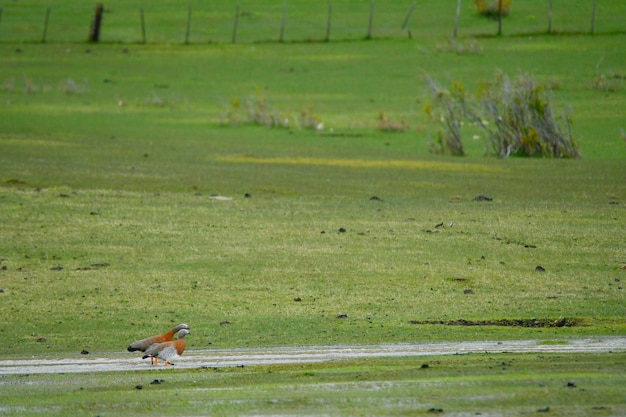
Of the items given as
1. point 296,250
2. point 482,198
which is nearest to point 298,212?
point 296,250

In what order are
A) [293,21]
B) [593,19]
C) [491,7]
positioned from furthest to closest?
1. [293,21]
2. [491,7]
3. [593,19]

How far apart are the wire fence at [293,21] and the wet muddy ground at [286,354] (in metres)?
38.5

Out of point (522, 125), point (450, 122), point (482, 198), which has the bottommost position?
point (482, 198)

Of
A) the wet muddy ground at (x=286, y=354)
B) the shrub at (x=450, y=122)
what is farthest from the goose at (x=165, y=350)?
the shrub at (x=450, y=122)

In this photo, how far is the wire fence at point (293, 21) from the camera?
49875 mm

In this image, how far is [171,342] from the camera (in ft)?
30.8

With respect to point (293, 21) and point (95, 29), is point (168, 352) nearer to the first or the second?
point (95, 29)

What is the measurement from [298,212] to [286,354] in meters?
9.08

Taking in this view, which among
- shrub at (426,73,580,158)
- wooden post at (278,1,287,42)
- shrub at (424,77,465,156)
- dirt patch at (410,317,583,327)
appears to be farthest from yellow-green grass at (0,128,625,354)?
wooden post at (278,1,287,42)

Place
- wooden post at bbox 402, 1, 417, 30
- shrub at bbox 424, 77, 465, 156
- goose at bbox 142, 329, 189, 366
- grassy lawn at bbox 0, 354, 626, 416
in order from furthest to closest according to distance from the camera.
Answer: wooden post at bbox 402, 1, 417, 30, shrub at bbox 424, 77, 465, 156, goose at bbox 142, 329, 189, 366, grassy lawn at bbox 0, 354, 626, 416

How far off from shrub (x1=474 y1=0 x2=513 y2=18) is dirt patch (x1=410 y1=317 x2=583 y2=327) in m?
41.5

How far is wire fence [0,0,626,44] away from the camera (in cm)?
4988

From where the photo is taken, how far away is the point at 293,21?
54844mm

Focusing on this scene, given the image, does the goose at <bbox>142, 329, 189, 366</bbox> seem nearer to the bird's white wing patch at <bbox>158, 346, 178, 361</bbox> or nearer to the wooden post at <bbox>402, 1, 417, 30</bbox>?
the bird's white wing patch at <bbox>158, 346, 178, 361</bbox>
